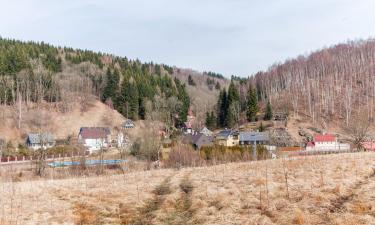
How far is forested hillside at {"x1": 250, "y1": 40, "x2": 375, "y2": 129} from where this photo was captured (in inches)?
4114

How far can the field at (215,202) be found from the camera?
13867mm

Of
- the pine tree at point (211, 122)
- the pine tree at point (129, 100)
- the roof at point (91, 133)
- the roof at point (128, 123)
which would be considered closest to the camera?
the roof at point (91, 133)

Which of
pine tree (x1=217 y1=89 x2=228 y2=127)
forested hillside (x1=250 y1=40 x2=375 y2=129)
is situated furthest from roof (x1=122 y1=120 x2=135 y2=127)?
forested hillside (x1=250 y1=40 x2=375 y2=129)

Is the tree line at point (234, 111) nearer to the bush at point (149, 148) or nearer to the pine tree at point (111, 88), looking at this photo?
the pine tree at point (111, 88)

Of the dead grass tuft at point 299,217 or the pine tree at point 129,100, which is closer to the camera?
the dead grass tuft at point 299,217

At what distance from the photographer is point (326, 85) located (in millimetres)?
119000

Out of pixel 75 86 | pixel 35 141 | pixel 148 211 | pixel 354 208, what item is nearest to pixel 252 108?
pixel 75 86

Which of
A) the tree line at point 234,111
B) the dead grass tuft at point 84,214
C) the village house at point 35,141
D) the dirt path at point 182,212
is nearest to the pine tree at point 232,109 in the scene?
the tree line at point 234,111

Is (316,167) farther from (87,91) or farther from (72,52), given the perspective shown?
(72,52)

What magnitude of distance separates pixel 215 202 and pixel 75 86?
104893mm

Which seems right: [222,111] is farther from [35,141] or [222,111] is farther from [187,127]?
[35,141]

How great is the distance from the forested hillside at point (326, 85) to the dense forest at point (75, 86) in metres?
33.3

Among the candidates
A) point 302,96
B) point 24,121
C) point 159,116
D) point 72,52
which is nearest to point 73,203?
point 24,121

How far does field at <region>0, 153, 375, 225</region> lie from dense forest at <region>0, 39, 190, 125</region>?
3228 inches
